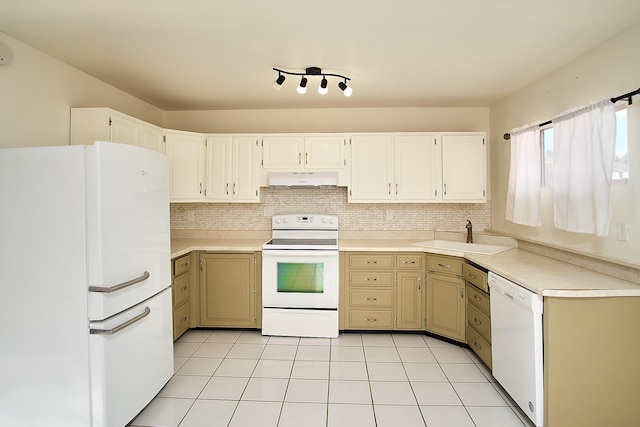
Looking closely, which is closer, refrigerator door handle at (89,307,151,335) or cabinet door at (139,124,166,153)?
refrigerator door handle at (89,307,151,335)

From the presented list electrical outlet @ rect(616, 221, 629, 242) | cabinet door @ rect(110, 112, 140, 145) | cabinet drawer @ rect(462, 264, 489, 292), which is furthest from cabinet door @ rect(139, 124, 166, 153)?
electrical outlet @ rect(616, 221, 629, 242)

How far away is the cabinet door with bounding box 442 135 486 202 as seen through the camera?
342 centimetres

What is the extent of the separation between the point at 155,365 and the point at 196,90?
7.78ft

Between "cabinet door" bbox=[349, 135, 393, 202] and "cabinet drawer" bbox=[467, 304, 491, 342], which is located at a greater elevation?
"cabinet door" bbox=[349, 135, 393, 202]

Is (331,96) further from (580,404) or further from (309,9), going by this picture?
(580,404)

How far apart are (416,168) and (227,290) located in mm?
2318

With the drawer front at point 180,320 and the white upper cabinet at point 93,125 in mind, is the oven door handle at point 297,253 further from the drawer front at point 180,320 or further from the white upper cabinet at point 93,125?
the white upper cabinet at point 93,125

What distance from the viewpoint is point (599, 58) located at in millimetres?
2143

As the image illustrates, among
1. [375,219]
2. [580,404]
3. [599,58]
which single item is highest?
[599,58]

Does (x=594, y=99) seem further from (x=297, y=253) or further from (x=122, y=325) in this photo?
(x=122, y=325)

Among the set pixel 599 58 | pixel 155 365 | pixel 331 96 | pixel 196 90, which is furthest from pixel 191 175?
pixel 599 58

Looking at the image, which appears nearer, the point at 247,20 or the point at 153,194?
the point at 247,20

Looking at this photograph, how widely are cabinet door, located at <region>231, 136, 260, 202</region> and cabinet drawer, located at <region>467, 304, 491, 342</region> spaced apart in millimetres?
2330

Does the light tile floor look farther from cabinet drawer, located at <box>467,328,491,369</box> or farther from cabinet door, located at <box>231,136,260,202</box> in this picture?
cabinet door, located at <box>231,136,260,202</box>
